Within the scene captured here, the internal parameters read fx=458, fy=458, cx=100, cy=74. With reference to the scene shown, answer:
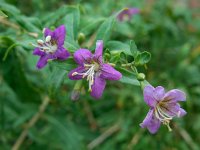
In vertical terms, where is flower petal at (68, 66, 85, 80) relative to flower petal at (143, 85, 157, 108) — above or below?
above

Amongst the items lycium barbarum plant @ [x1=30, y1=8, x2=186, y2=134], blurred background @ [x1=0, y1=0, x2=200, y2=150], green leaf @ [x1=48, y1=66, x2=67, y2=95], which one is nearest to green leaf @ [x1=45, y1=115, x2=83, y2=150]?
blurred background @ [x1=0, y1=0, x2=200, y2=150]

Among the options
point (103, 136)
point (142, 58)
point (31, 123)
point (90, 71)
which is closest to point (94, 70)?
point (90, 71)

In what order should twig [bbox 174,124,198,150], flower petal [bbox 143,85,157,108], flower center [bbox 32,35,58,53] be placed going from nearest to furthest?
flower petal [bbox 143,85,157,108]
flower center [bbox 32,35,58,53]
twig [bbox 174,124,198,150]

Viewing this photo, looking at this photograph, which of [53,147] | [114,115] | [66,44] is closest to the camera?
[66,44]

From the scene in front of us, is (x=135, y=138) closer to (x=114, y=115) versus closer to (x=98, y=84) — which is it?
(x=114, y=115)

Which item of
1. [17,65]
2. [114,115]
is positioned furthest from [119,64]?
[114,115]

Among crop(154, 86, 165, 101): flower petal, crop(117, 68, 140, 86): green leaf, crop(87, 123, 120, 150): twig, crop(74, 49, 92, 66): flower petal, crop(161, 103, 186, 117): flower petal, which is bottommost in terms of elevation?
crop(87, 123, 120, 150): twig

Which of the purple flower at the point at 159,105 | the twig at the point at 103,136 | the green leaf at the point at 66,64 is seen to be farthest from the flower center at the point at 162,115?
the twig at the point at 103,136

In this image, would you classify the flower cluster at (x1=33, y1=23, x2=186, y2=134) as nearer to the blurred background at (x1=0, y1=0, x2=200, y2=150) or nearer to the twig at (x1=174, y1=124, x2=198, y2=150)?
the blurred background at (x1=0, y1=0, x2=200, y2=150)
